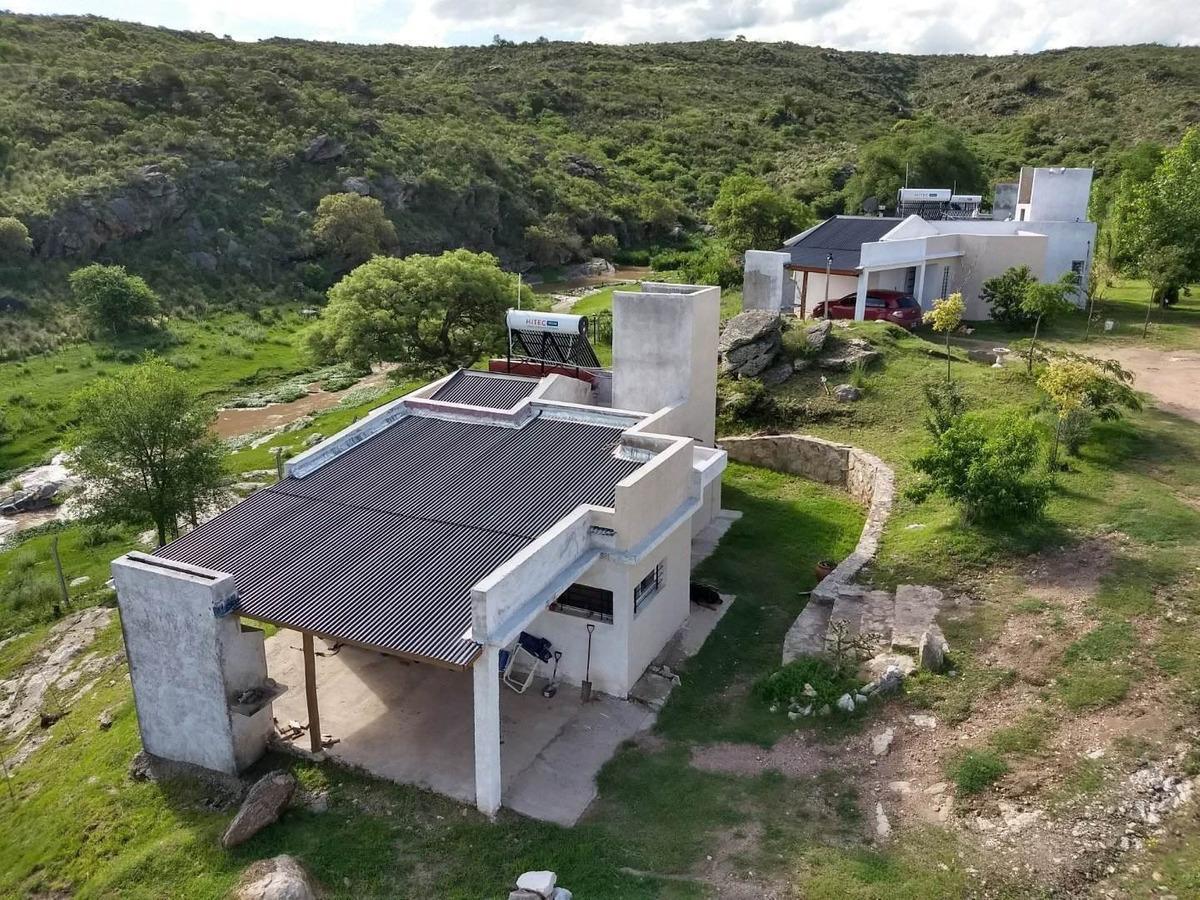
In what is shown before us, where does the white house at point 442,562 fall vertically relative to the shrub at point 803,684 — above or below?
above

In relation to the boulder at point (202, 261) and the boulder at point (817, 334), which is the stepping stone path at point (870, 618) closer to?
the boulder at point (817, 334)

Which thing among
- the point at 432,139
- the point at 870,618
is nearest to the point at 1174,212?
the point at 870,618

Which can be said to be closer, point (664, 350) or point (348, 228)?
point (664, 350)

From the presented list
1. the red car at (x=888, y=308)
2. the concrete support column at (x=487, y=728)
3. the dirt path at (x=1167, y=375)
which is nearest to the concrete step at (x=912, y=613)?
the concrete support column at (x=487, y=728)

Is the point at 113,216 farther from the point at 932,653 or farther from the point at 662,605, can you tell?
the point at 932,653

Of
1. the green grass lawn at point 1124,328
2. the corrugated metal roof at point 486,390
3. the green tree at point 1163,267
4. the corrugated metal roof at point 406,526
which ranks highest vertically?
the green tree at point 1163,267

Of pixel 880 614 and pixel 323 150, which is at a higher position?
pixel 323 150
